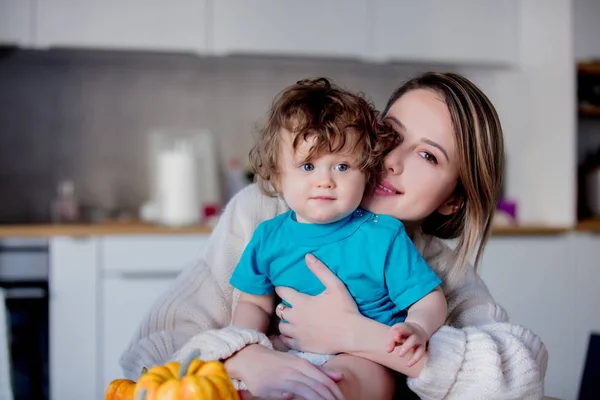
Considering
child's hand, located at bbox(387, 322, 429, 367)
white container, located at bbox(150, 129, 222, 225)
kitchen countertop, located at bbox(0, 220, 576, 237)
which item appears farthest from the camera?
white container, located at bbox(150, 129, 222, 225)

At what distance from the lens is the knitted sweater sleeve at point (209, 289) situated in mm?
1252

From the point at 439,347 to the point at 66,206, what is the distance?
91.0 inches

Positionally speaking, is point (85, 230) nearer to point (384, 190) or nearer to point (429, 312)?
point (384, 190)

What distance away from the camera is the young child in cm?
102

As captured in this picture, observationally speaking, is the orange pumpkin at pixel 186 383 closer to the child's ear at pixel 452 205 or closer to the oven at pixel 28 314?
the child's ear at pixel 452 205

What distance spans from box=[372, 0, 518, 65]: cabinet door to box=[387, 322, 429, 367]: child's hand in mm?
2222

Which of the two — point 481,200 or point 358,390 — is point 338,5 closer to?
point 481,200

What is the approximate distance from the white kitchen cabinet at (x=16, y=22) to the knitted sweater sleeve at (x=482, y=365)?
86.3 inches

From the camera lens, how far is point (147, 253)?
264 centimetres

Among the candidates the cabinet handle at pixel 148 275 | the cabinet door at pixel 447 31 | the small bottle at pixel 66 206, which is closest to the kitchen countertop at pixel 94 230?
the cabinet handle at pixel 148 275

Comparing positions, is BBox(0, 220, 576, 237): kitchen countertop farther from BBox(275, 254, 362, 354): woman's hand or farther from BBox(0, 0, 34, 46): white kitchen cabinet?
BBox(275, 254, 362, 354): woman's hand

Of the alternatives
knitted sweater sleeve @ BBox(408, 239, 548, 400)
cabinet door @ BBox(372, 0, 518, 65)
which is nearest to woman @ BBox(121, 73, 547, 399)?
knitted sweater sleeve @ BBox(408, 239, 548, 400)

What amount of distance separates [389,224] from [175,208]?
1.85m

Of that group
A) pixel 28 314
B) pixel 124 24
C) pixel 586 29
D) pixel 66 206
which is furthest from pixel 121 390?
pixel 586 29
